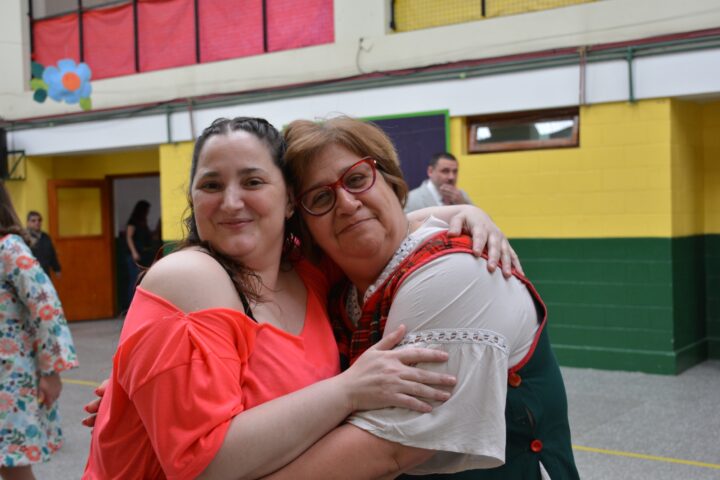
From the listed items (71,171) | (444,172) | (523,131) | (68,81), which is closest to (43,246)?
(68,81)

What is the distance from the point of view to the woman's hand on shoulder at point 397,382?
1.56m

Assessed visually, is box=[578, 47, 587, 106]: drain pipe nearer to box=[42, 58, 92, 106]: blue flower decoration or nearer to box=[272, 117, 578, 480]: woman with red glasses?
box=[272, 117, 578, 480]: woman with red glasses

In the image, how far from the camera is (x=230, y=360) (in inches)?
62.9

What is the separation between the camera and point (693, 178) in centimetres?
811

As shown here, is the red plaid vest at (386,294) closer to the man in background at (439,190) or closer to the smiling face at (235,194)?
the smiling face at (235,194)

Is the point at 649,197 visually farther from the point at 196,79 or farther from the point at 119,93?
the point at 119,93

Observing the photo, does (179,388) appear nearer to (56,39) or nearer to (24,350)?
(24,350)

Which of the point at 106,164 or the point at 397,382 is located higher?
the point at 106,164

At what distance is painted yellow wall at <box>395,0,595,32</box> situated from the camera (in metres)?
8.17

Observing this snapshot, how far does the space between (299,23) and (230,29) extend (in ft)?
3.85

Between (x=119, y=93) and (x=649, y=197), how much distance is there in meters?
7.47

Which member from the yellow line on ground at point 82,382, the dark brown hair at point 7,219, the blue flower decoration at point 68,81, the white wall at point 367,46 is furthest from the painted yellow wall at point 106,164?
the dark brown hair at point 7,219

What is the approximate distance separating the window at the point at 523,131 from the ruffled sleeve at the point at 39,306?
5.38 m

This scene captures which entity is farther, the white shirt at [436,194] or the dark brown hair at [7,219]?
the white shirt at [436,194]
